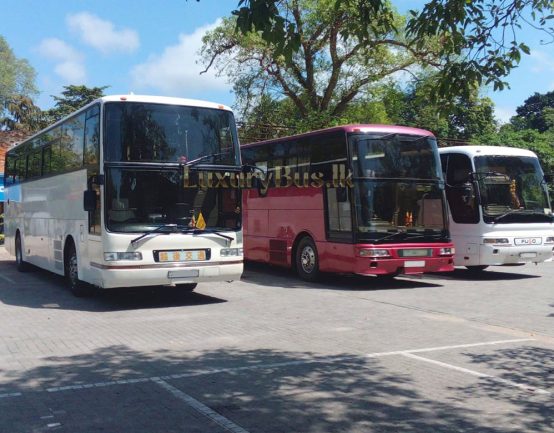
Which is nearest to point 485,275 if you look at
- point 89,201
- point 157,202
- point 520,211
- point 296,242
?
point 520,211

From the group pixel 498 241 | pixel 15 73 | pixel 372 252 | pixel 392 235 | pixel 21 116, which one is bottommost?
pixel 372 252

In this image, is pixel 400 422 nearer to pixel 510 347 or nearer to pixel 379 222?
pixel 510 347

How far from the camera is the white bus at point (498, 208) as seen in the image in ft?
48.5

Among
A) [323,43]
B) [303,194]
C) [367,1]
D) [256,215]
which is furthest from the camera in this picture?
[323,43]

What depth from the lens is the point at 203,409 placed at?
5.31 m

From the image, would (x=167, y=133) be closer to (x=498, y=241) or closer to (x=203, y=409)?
(x=203, y=409)

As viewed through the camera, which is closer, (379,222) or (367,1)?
(367,1)

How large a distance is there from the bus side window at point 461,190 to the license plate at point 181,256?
23.3 feet

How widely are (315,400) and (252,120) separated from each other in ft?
80.9

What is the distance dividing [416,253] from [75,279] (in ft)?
22.7

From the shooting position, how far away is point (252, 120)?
2944 cm

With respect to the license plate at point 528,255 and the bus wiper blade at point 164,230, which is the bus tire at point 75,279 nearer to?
the bus wiper blade at point 164,230

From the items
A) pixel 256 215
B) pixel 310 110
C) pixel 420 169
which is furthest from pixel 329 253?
pixel 310 110

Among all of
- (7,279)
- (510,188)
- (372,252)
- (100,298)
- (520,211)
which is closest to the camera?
(100,298)
